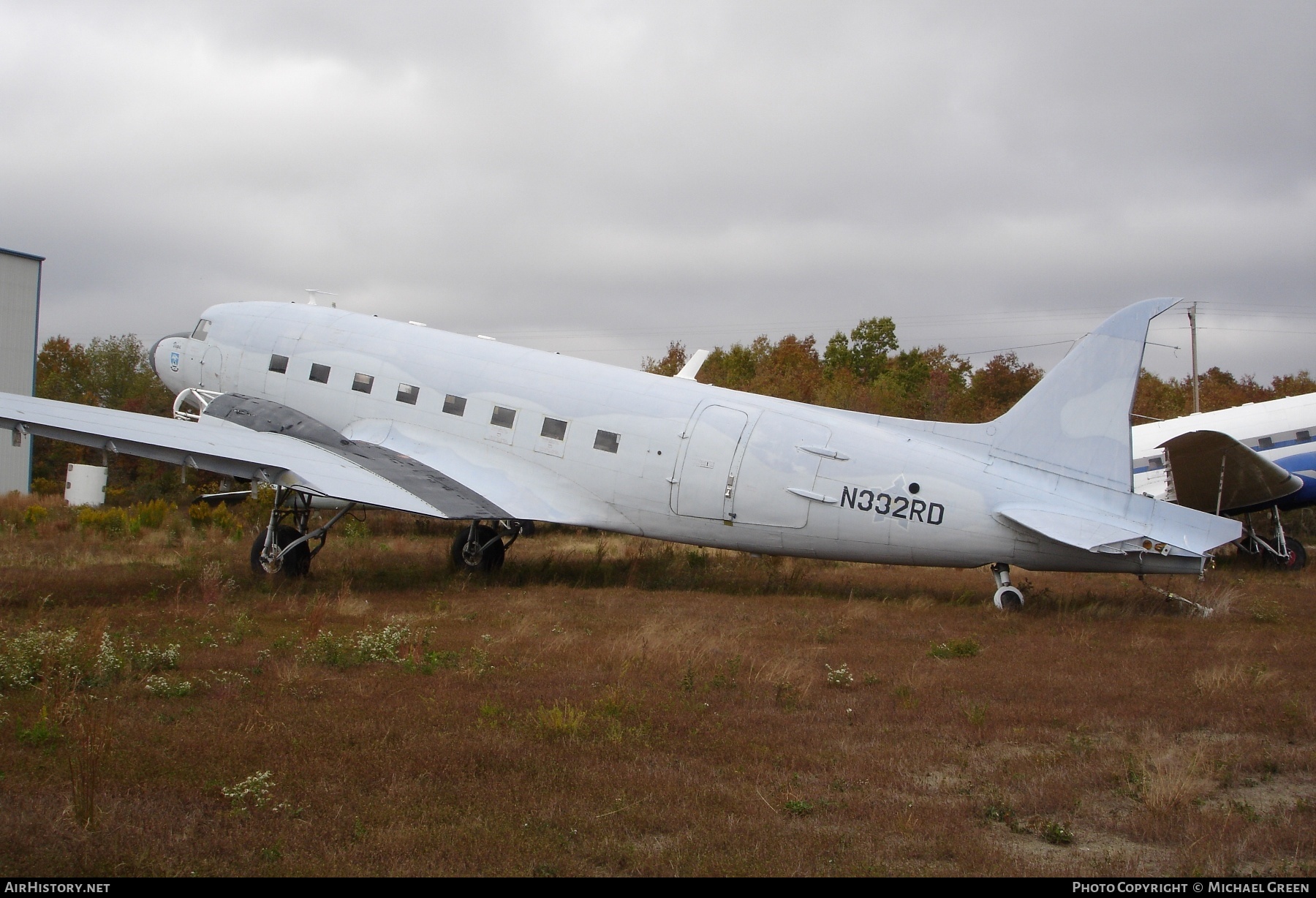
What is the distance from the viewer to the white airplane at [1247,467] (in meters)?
21.7

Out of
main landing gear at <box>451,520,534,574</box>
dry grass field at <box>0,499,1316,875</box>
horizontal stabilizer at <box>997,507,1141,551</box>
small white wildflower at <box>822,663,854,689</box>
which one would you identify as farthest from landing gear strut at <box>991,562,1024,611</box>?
main landing gear at <box>451,520,534,574</box>

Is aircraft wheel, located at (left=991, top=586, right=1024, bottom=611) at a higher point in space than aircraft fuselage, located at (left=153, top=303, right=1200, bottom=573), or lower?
lower

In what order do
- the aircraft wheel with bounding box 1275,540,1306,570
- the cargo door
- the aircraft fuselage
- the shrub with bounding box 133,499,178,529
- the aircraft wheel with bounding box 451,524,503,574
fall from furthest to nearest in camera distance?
1. the shrub with bounding box 133,499,178,529
2. the aircraft wheel with bounding box 1275,540,1306,570
3. the aircraft wheel with bounding box 451,524,503,574
4. the cargo door
5. the aircraft fuselage

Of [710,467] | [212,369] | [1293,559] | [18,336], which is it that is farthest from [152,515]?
[1293,559]

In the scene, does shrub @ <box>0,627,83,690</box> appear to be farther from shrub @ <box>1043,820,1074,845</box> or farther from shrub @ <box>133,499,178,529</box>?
shrub @ <box>133,499,178,529</box>

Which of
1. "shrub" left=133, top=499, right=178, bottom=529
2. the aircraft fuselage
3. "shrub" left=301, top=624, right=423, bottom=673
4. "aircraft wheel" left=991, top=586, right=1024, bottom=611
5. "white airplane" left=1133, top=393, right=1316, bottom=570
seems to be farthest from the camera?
"shrub" left=133, top=499, right=178, bottom=529

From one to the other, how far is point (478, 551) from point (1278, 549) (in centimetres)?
1953

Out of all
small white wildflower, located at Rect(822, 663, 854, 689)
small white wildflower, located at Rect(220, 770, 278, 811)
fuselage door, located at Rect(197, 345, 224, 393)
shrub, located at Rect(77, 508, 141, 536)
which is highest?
fuselage door, located at Rect(197, 345, 224, 393)

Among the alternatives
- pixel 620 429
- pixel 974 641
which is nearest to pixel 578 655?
pixel 974 641

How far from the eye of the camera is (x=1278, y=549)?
914 inches

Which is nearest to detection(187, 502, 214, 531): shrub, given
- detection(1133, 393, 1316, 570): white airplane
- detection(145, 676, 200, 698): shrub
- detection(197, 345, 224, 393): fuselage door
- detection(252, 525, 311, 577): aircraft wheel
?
detection(197, 345, 224, 393): fuselage door

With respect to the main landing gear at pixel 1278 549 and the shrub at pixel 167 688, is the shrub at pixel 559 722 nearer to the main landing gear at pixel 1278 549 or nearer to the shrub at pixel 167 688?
the shrub at pixel 167 688

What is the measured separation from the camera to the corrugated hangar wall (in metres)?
43.7

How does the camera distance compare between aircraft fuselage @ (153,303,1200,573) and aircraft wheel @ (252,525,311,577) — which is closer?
aircraft fuselage @ (153,303,1200,573)
